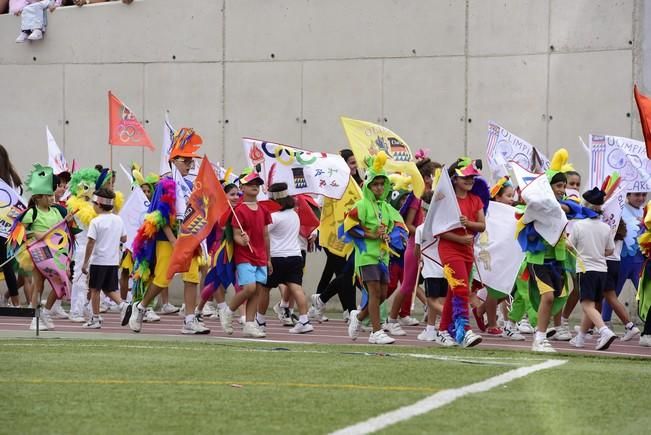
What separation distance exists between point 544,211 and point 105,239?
241 inches

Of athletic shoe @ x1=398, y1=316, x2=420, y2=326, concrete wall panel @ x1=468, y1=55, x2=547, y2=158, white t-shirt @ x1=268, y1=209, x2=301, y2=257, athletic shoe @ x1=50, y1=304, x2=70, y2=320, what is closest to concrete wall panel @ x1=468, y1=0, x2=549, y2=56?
concrete wall panel @ x1=468, y1=55, x2=547, y2=158

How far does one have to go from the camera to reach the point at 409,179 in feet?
55.8

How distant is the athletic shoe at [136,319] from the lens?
16356 mm

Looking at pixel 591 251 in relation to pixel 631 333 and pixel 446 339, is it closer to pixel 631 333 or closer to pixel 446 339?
pixel 631 333

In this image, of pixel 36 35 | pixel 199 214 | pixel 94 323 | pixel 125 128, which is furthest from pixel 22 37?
pixel 199 214

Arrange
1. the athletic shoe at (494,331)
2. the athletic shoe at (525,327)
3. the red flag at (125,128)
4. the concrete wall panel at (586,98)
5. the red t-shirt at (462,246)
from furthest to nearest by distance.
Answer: the red flag at (125,128)
the concrete wall panel at (586,98)
the athletic shoe at (525,327)
the athletic shoe at (494,331)
the red t-shirt at (462,246)

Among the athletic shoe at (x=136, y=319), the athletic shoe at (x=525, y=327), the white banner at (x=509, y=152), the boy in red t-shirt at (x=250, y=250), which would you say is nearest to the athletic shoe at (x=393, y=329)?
the athletic shoe at (x=525, y=327)

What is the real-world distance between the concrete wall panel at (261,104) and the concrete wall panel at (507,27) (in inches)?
120

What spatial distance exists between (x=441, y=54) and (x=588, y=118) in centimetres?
254

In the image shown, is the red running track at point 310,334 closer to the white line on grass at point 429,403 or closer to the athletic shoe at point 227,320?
the athletic shoe at point 227,320

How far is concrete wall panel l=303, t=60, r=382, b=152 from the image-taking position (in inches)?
875

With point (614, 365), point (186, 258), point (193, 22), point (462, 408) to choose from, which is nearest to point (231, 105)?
point (193, 22)

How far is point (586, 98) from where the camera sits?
67.5ft

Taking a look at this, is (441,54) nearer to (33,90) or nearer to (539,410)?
(33,90)
